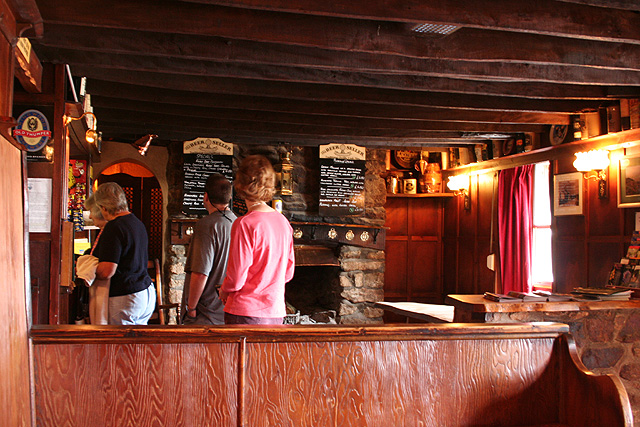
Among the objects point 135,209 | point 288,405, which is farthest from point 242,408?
point 135,209

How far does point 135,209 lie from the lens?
8.96m

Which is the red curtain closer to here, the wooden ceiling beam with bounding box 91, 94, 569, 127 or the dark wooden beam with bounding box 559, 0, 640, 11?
the wooden ceiling beam with bounding box 91, 94, 569, 127

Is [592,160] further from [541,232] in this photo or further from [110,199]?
[110,199]

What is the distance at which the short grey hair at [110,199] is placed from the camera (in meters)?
3.02

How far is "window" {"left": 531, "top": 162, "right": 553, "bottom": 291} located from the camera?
20.5 feet

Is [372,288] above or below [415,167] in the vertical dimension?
below

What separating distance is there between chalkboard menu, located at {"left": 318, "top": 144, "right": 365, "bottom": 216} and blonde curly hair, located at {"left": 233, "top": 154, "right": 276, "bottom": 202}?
4221 mm

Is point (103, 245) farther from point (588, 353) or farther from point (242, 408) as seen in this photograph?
point (588, 353)

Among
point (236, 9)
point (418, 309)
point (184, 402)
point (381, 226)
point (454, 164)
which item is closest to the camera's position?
point (184, 402)

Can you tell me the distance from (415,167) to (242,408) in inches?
263

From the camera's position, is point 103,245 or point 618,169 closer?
point 103,245

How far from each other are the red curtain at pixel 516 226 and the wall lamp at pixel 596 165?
1.02 metres

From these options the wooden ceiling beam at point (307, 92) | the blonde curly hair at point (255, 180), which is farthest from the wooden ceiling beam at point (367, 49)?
the blonde curly hair at point (255, 180)

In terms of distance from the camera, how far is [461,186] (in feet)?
25.2
